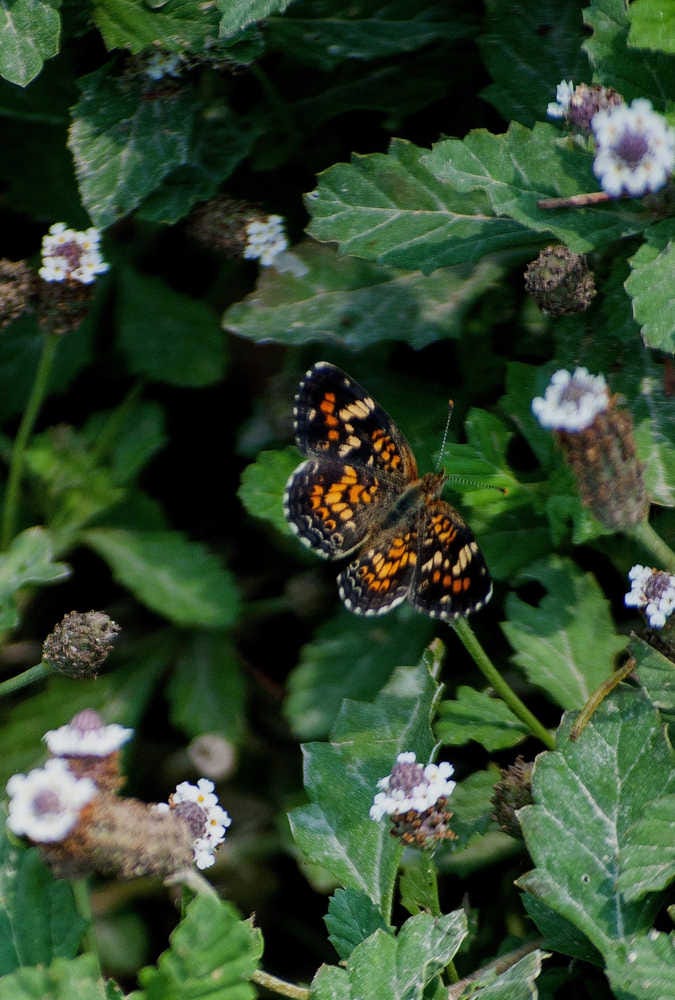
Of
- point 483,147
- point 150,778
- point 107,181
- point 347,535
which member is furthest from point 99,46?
point 150,778

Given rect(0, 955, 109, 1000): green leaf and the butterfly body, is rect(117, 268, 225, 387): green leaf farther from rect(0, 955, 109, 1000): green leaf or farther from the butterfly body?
rect(0, 955, 109, 1000): green leaf

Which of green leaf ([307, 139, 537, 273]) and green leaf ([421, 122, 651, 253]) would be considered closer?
green leaf ([421, 122, 651, 253])

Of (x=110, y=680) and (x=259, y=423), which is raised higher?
(x=259, y=423)

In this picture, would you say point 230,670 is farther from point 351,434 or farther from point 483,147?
point 483,147

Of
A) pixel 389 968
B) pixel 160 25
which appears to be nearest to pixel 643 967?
pixel 389 968

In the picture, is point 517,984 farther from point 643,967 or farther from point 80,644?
point 80,644

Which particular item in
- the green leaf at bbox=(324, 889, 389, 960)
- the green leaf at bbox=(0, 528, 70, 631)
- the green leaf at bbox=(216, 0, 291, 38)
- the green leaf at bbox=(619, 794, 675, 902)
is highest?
the green leaf at bbox=(216, 0, 291, 38)

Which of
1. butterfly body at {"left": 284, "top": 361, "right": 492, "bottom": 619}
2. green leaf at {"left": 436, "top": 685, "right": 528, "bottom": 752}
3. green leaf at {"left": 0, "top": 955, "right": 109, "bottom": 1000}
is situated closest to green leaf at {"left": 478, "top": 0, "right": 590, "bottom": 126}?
butterfly body at {"left": 284, "top": 361, "right": 492, "bottom": 619}
